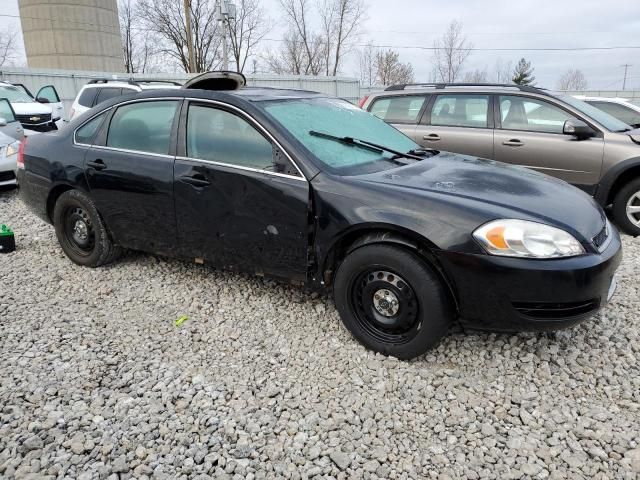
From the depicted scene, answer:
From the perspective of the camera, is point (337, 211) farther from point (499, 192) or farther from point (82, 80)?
point (82, 80)

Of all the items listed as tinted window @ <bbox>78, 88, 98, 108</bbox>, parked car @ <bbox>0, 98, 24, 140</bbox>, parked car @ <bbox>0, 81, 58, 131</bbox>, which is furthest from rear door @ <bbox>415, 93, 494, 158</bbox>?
parked car @ <bbox>0, 81, 58, 131</bbox>

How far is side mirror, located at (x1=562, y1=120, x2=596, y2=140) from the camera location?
5.64m

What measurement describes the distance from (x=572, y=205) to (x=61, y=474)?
307 centimetres

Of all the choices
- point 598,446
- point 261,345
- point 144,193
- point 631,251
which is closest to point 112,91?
point 144,193

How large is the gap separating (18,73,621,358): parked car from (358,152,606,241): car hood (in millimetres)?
14

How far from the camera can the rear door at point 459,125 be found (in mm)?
6289

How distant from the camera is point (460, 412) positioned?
8.49 ft

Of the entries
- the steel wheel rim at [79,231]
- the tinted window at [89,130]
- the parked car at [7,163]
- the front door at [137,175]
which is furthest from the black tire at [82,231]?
the parked car at [7,163]

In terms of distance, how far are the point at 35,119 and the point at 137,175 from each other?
1029 centimetres

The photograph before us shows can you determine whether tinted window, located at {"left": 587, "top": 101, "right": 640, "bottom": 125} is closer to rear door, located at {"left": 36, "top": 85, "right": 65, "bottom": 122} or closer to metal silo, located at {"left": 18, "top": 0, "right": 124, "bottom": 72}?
rear door, located at {"left": 36, "top": 85, "right": 65, "bottom": 122}

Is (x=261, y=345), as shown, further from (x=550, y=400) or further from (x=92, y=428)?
(x=550, y=400)

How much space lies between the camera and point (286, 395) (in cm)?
274

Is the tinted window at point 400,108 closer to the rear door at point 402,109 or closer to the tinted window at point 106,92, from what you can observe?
the rear door at point 402,109

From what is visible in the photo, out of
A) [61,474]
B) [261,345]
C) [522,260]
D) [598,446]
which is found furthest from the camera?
[261,345]
